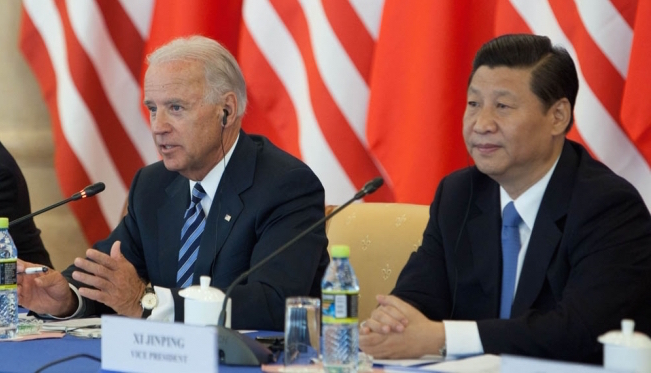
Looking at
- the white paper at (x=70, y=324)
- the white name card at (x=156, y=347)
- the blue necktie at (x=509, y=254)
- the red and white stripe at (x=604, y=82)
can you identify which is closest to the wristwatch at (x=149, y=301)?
the white paper at (x=70, y=324)

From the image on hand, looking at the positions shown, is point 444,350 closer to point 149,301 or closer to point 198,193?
point 149,301

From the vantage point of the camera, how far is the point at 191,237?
3.23 m

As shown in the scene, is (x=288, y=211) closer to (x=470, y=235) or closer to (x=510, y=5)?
(x=470, y=235)

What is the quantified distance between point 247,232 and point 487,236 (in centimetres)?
79

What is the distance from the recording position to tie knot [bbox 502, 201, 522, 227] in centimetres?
275

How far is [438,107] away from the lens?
3953mm

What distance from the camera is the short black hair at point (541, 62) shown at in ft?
8.86

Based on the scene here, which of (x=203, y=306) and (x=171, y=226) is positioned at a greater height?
(x=171, y=226)

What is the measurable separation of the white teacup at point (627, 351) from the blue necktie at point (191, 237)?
1.66m

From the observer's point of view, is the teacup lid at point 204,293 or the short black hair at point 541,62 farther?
the short black hair at point 541,62

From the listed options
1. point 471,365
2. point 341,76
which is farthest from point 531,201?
point 341,76

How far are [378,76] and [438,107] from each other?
0.30 meters

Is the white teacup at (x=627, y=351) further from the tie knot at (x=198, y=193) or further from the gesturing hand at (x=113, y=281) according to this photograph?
the tie knot at (x=198, y=193)

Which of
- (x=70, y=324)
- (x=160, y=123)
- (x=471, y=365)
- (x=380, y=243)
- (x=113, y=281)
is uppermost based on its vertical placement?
(x=160, y=123)
